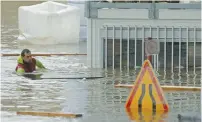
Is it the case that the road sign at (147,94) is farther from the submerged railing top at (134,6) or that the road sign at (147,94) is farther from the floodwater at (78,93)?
the submerged railing top at (134,6)

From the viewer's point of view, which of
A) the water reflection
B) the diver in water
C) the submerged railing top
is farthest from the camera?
the submerged railing top

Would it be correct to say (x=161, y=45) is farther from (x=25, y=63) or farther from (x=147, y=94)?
(x=147, y=94)

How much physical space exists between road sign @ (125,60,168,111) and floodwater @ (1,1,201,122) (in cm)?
22

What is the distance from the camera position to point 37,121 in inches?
504

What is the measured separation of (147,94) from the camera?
13.8 metres

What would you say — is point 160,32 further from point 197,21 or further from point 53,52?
point 53,52

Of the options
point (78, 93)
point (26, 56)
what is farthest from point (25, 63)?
point (78, 93)

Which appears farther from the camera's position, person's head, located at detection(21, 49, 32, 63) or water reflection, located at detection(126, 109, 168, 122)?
person's head, located at detection(21, 49, 32, 63)

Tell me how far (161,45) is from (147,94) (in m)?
7.41

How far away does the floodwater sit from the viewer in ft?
44.5

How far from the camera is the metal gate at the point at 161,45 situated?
824 inches

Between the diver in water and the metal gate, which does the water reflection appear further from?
the metal gate

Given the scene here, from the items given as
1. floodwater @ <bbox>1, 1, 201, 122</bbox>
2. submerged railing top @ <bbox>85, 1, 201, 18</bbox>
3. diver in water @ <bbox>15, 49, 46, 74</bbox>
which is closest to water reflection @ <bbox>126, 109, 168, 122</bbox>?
floodwater @ <bbox>1, 1, 201, 122</bbox>

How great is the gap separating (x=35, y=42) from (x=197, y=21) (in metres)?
8.98
